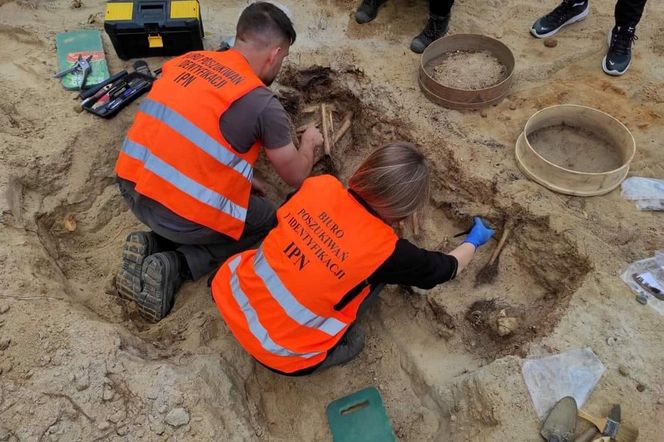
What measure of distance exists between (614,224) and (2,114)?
4.44 meters

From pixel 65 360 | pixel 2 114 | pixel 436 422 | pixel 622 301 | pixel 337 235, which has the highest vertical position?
pixel 337 235

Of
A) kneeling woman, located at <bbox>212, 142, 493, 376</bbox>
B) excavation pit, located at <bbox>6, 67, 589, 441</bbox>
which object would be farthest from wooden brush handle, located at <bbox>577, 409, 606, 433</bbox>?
kneeling woman, located at <bbox>212, 142, 493, 376</bbox>

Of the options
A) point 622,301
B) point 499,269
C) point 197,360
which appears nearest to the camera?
point 197,360

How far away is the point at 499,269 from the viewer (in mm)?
3504

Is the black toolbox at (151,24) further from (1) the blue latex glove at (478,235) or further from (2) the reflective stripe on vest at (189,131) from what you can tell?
(1) the blue latex glove at (478,235)

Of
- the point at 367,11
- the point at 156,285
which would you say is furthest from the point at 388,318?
the point at 367,11

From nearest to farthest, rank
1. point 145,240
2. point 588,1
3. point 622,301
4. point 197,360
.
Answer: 1. point 197,360
2. point 622,301
3. point 145,240
4. point 588,1

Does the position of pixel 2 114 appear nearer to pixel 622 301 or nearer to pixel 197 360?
pixel 197 360

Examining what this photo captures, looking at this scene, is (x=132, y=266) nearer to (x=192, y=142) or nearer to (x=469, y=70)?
(x=192, y=142)

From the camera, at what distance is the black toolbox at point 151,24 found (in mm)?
4129

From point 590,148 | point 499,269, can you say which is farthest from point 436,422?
point 590,148

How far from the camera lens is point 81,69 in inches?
166

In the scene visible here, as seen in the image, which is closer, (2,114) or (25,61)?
(2,114)

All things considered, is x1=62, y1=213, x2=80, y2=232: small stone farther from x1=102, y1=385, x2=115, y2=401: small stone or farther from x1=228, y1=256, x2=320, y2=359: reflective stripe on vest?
x1=228, y1=256, x2=320, y2=359: reflective stripe on vest
